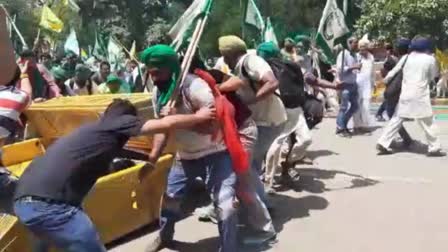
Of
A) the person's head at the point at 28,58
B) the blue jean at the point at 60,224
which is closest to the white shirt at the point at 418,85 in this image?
the person's head at the point at 28,58

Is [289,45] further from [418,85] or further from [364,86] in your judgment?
[364,86]

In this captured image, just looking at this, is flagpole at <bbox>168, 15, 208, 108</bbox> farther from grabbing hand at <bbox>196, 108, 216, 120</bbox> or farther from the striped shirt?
the striped shirt

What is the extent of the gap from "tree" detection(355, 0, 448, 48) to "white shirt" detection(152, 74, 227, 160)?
54.4ft

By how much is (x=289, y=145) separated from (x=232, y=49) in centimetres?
175

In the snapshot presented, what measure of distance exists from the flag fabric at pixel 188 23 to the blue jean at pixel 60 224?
2.46 m

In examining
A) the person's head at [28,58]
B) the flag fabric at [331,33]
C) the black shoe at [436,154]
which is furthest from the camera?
the flag fabric at [331,33]

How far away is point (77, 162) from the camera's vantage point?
4125 mm

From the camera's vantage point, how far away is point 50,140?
7062mm

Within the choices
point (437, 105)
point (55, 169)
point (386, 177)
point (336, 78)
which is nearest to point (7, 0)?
point (437, 105)

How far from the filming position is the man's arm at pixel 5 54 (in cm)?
338

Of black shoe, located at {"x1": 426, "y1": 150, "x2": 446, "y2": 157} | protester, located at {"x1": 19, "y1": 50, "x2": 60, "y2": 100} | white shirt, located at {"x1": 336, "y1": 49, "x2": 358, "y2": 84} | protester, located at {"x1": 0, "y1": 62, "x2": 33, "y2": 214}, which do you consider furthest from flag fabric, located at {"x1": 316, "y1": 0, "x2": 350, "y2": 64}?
protester, located at {"x1": 0, "y1": 62, "x2": 33, "y2": 214}

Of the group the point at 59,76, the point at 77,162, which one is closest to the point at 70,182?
the point at 77,162

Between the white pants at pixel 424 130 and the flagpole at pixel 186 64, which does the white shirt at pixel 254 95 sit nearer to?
the flagpole at pixel 186 64

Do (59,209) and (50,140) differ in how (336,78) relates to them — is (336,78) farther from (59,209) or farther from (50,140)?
(59,209)
